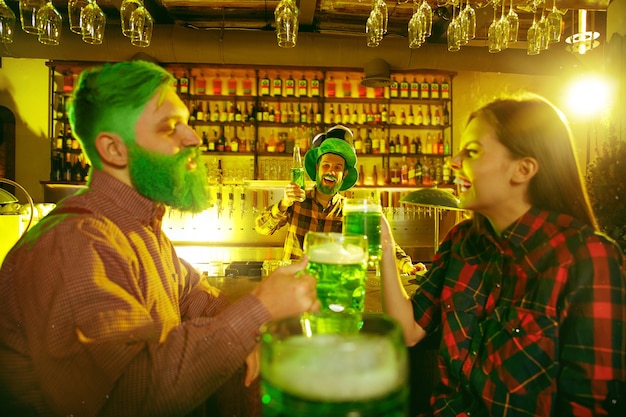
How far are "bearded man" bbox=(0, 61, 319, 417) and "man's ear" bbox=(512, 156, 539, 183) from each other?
0.71 meters

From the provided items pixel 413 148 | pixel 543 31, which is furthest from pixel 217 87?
pixel 543 31

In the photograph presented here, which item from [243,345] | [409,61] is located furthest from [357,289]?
[409,61]

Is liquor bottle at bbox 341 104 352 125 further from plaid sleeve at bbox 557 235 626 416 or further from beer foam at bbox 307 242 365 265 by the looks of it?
beer foam at bbox 307 242 365 265

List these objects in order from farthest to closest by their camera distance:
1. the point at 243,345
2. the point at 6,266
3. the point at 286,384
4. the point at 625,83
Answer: the point at 625,83
the point at 6,266
the point at 243,345
the point at 286,384

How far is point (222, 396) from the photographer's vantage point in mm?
1443

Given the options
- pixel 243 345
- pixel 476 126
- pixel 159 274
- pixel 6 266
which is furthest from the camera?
pixel 476 126

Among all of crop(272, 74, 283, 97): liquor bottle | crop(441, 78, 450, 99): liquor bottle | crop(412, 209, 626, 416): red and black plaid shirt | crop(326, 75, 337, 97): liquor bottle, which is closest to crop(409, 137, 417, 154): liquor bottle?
crop(441, 78, 450, 99): liquor bottle

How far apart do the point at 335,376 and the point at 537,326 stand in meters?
0.86

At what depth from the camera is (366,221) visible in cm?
124

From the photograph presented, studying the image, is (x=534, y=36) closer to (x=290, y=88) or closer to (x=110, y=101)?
(x=110, y=101)

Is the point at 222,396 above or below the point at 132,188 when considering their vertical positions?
below

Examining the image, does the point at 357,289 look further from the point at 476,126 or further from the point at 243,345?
the point at 476,126

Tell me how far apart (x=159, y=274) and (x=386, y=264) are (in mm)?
666

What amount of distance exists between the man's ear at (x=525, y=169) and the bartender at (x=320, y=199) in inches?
76.4
